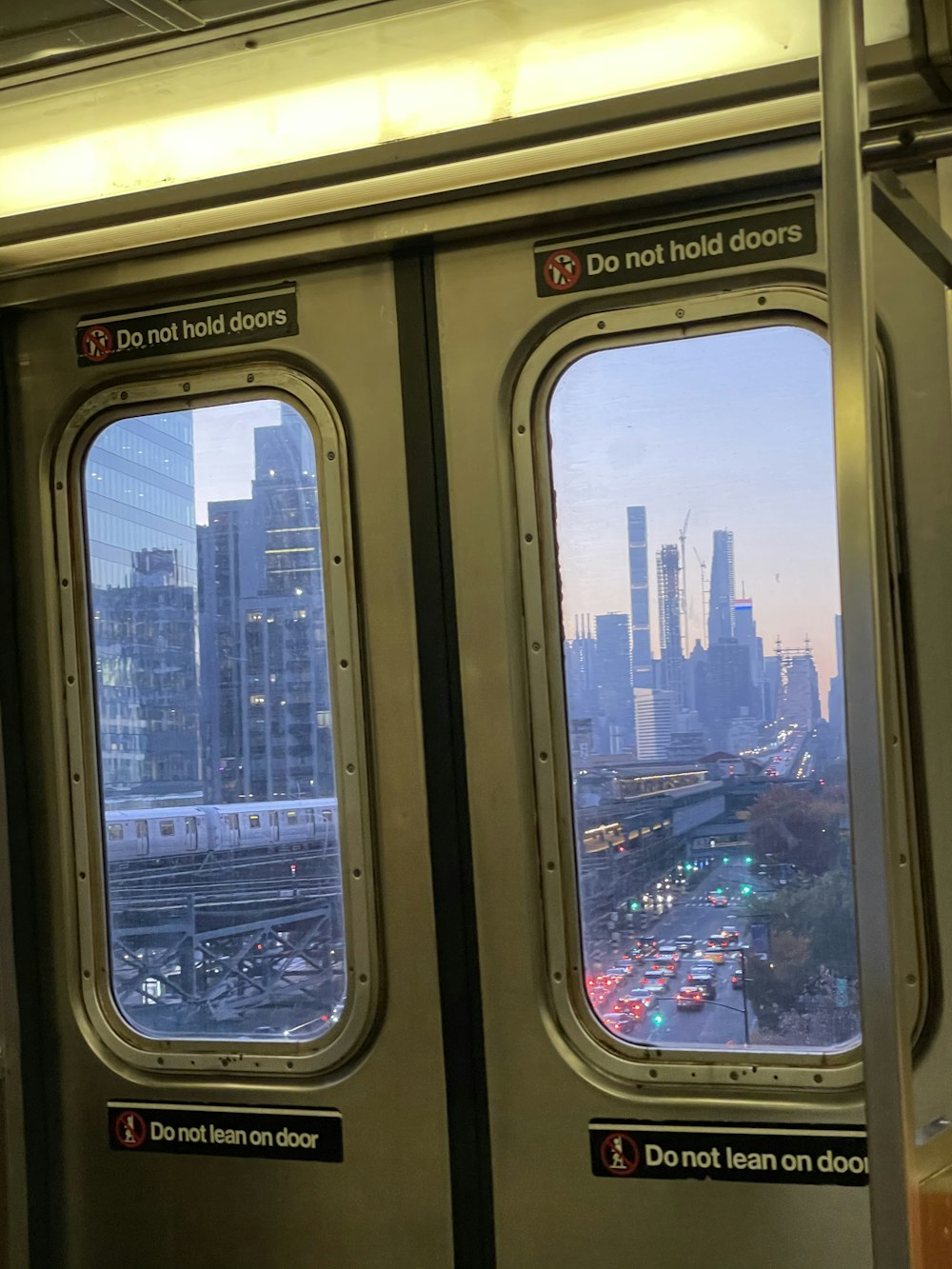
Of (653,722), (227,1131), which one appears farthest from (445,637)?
(227,1131)

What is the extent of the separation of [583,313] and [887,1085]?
2.04 meters

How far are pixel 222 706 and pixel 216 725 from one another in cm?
5

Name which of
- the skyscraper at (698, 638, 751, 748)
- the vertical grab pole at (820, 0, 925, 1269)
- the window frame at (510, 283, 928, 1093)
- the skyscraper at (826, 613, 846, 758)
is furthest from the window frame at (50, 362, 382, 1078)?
the vertical grab pole at (820, 0, 925, 1269)

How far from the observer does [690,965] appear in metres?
3.26

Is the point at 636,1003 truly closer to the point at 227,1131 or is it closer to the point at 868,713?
the point at 227,1131

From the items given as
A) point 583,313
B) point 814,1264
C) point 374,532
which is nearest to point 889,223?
point 583,313

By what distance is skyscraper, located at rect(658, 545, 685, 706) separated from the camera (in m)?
3.28

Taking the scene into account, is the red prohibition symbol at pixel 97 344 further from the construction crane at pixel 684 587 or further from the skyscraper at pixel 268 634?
the construction crane at pixel 684 587

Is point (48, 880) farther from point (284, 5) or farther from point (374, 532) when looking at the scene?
point (284, 5)

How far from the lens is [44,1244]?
3830 millimetres

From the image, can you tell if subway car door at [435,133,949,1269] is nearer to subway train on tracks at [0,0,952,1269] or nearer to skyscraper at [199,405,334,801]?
subway train on tracks at [0,0,952,1269]

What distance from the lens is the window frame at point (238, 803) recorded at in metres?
3.50

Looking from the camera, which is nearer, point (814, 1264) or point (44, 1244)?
point (814, 1264)

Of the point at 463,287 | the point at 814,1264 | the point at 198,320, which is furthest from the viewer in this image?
the point at 198,320
